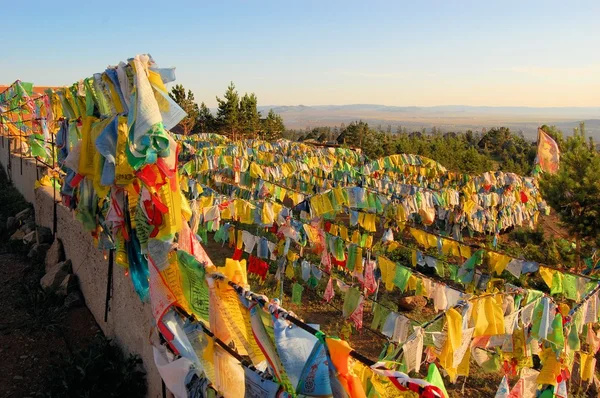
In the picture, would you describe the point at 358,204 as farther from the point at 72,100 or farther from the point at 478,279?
the point at 72,100

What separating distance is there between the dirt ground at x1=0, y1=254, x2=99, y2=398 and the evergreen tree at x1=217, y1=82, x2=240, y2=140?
33.8 meters

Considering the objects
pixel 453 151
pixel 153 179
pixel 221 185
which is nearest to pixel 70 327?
pixel 153 179

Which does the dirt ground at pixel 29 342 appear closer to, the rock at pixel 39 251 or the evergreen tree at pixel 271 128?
the rock at pixel 39 251

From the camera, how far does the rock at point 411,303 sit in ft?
34.2

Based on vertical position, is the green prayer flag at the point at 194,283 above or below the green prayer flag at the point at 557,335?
above

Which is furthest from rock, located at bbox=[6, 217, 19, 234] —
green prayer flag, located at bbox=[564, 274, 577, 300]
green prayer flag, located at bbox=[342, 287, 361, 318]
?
green prayer flag, located at bbox=[564, 274, 577, 300]

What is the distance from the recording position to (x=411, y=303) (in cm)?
1049

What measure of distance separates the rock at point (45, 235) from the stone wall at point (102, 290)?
6.9 inches

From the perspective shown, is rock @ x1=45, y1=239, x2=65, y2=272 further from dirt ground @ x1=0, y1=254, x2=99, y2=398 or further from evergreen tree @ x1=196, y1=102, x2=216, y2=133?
evergreen tree @ x1=196, y1=102, x2=216, y2=133

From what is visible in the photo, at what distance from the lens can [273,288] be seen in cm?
1121

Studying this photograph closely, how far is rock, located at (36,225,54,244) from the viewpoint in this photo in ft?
37.9

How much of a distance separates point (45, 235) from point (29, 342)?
4.41 m

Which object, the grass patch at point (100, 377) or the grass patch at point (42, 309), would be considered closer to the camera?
the grass patch at point (100, 377)

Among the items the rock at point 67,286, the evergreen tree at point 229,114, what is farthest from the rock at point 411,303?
the evergreen tree at point 229,114
